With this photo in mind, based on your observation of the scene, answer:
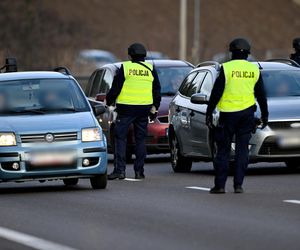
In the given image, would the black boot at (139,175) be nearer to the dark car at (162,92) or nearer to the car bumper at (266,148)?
the car bumper at (266,148)

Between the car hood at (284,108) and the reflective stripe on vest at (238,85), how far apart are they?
230 cm

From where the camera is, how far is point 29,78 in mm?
17266

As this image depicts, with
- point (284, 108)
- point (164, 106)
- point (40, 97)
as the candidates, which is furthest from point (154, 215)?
point (164, 106)

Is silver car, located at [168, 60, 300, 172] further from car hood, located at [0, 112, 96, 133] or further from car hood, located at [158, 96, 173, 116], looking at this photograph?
car hood, located at [0, 112, 96, 133]

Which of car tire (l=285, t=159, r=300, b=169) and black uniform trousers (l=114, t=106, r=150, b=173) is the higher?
black uniform trousers (l=114, t=106, r=150, b=173)

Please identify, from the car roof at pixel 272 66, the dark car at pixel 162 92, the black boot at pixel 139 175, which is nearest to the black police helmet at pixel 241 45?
the black boot at pixel 139 175

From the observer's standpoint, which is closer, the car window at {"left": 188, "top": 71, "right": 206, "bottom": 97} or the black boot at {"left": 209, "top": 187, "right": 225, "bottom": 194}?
the black boot at {"left": 209, "top": 187, "right": 225, "bottom": 194}

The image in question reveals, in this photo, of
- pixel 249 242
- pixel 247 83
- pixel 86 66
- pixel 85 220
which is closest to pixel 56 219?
pixel 85 220

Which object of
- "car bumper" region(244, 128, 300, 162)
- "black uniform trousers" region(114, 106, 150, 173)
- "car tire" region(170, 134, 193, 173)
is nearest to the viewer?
"car bumper" region(244, 128, 300, 162)

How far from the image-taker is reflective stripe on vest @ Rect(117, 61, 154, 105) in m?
18.2

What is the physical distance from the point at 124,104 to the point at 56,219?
583 centimetres

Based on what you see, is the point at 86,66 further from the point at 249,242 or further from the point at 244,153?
the point at 249,242

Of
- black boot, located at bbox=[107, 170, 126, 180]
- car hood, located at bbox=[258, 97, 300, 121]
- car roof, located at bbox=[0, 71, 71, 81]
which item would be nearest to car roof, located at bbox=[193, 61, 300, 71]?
car hood, located at bbox=[258, 97, 300, 121]

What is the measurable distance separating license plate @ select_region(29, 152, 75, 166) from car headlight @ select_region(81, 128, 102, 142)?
13.5 inches
